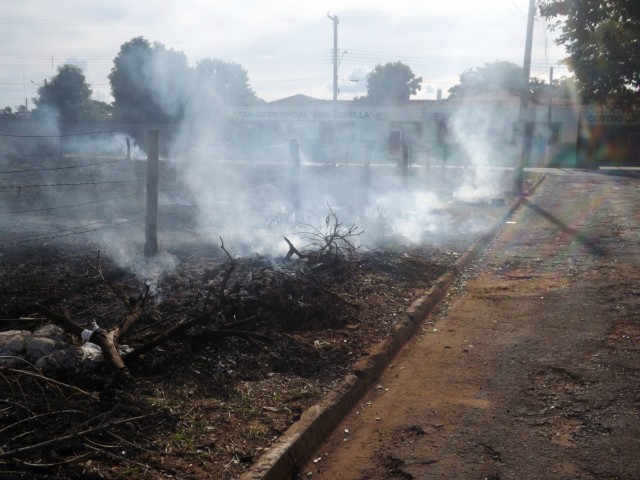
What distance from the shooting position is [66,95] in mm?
37406

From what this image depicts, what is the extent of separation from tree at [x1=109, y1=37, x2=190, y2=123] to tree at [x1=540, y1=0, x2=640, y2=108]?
1698 cm

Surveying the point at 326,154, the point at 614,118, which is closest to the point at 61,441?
the point at 326,154

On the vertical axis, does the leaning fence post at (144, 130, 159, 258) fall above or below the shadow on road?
above

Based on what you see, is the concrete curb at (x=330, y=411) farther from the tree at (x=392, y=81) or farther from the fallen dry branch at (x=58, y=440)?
the tree at (x=392, y=81)

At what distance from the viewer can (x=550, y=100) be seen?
1436 inches

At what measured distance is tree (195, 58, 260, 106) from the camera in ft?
144

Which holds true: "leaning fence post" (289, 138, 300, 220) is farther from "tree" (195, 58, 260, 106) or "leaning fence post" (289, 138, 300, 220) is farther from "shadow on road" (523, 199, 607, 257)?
"tree" (195, 58, 260, 106)

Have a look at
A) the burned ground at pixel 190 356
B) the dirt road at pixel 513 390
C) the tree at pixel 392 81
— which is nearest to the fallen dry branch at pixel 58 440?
the burned ground at pixel 190 356

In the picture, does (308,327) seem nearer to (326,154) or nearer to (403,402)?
(403,402)

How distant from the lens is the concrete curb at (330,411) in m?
3.27

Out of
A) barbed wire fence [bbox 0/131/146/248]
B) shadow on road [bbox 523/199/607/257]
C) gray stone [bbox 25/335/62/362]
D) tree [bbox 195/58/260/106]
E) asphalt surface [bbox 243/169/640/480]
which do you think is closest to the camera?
asphalt surface [bbox 243/169/640/480]

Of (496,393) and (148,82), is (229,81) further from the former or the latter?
(496,393)

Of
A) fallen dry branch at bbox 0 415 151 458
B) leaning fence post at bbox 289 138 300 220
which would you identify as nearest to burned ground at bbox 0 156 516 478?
fallen dry branch at bbox 0 415 151 458

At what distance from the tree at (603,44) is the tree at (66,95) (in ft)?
102
